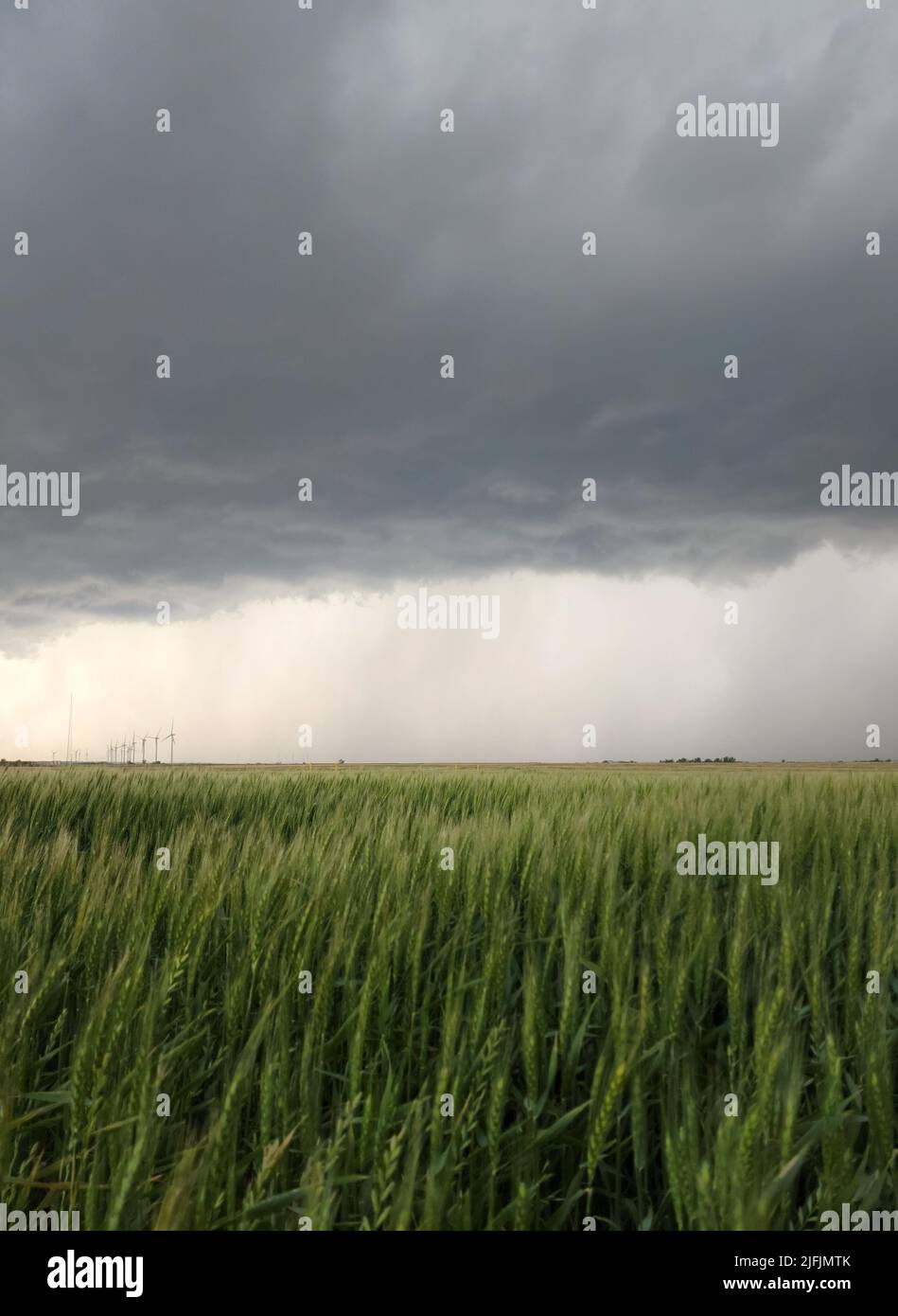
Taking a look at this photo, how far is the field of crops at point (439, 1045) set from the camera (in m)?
1.54

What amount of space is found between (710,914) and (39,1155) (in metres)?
1.97

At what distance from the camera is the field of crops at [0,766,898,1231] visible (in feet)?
5.05

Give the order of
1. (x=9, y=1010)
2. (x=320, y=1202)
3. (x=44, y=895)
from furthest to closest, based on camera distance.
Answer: (x=44, y=895) → (x=9, y=1010) → (x=320, y=1202)

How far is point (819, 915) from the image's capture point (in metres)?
2.96

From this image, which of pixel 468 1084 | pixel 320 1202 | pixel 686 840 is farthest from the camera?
pixel 686 840

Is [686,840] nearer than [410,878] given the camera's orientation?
No

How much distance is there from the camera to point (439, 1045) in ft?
7.32

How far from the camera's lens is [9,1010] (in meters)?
1.93
